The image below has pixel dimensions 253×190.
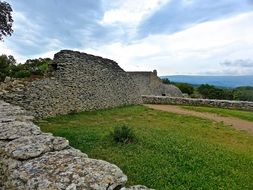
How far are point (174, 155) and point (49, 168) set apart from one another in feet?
17.4

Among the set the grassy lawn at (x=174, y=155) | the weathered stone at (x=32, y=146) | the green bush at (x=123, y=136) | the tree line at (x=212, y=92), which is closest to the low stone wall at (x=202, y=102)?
the grassy lawn at (x=174, y=155)

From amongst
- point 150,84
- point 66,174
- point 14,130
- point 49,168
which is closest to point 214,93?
point 150,84

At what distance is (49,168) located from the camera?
147 inches

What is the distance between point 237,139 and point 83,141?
620 cm

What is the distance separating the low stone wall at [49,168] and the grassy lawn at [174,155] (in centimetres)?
260

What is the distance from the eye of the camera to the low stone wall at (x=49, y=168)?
3.44 m

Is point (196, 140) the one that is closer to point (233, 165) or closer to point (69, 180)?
point (233, 165)

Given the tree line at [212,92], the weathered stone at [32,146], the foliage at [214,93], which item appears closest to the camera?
the weathered stone at [32,146]

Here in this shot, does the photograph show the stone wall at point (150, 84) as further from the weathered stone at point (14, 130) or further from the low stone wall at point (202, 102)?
the weathered stone at point (14, 130)

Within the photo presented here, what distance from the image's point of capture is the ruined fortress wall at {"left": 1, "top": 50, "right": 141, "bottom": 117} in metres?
13.6

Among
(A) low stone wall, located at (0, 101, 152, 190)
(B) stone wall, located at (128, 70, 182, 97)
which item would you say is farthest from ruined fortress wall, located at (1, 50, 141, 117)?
(B) stone wall, located at (128, 70, 182, 97)

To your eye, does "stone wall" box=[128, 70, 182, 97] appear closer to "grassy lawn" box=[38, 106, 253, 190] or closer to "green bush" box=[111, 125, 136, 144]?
"grassy lawn" box=[38, 106, 253, 190]

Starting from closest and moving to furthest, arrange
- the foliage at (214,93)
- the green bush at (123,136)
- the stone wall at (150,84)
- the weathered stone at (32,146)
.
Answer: the weathered stone at (32,146) < the green bush at (123,136) < the stone wall at (150,84) < the foliage at (214,93)

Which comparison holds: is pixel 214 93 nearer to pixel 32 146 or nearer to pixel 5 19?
pixel 5 19
